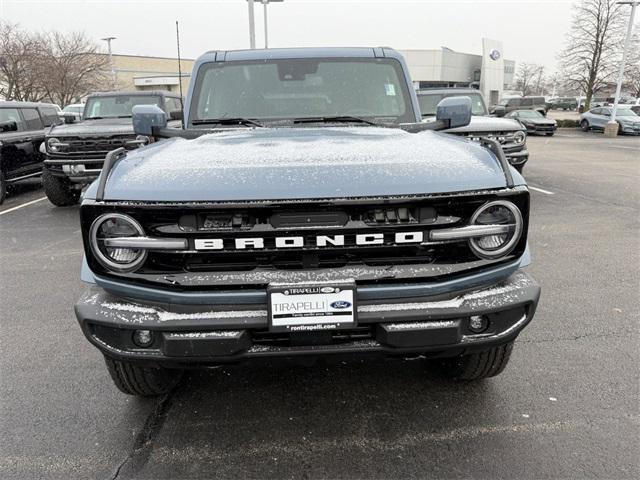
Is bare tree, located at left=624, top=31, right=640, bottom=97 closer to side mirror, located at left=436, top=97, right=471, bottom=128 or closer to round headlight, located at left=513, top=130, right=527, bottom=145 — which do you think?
round headlight, located at left=513, top=130, right=527, bottom=145

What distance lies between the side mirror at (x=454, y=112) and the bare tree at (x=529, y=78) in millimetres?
82747

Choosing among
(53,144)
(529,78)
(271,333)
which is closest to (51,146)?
(53,144)

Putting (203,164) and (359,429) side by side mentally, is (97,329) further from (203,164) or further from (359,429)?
(359,429)

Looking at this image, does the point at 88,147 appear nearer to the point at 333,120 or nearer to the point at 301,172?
the point at 333,120

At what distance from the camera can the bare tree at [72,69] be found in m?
26.7

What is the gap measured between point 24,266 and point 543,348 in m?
4.94

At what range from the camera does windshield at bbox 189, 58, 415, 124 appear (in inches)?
142

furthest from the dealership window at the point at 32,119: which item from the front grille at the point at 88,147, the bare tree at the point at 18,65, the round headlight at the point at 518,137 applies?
the bare tree at the point at 18,65

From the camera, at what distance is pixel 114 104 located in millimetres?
9273

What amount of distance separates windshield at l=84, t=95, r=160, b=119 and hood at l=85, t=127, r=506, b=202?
287 inches

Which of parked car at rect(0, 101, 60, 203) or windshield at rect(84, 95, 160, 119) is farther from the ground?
windshield at rect(84, 95, 160, 119)

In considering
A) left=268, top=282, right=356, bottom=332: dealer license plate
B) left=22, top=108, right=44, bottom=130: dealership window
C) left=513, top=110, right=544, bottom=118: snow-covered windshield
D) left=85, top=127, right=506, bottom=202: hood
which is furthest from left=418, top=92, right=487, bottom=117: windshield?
left=513, top=110, right=544, bottom=118: snow-covered windshield

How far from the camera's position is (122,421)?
104 inches

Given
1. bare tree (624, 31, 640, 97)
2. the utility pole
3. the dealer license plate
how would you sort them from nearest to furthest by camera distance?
the dealer license plate < the utility pole < bare tree (624, 31, 640, 97)
